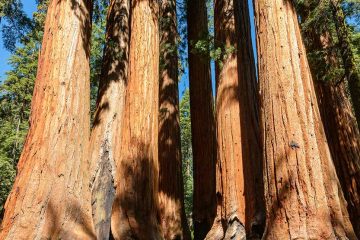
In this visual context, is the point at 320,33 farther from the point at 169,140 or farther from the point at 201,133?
the point at 169,140

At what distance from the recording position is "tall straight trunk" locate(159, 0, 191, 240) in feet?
25.1

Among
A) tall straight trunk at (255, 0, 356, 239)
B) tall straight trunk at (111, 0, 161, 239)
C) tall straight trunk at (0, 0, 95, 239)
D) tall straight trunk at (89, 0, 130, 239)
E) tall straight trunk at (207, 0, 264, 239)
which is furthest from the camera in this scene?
tall straight trunk at (89, 0, 130, 239)

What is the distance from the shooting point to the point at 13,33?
11.0 m

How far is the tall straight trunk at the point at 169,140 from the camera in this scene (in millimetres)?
7641

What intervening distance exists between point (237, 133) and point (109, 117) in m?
2.47

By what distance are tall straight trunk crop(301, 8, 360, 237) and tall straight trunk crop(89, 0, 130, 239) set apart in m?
4.49

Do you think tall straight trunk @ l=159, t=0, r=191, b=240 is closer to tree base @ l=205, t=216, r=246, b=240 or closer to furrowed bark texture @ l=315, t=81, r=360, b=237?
tree base @ l=205, t=216, r=246, b=240

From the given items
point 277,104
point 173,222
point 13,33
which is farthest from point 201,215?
point 13,33

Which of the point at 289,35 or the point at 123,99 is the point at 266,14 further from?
the point at 123,99

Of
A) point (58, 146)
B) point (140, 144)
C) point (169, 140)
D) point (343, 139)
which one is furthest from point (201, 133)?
point (58, 146)

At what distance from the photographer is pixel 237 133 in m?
5.48

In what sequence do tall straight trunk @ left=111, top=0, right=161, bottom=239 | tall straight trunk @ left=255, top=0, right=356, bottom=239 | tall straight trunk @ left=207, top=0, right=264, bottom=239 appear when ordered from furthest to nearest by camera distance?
1. tall straight trunk @ left=111, top=0, right=161, bottom=239
2. tall straight trunk @ left=207, top=0, right=264, bottom=239
3. tall straight trunk @ left=255, top=0, right=356, bottom=239

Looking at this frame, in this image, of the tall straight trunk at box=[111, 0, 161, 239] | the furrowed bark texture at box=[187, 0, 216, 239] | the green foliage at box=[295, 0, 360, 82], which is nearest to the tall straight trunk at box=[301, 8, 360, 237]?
the green foliage at box=[295, 0, 360, 82]

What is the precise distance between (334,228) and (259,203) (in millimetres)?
1455
